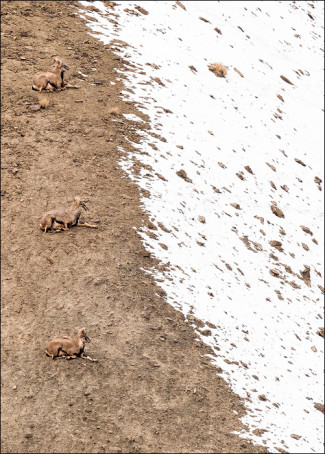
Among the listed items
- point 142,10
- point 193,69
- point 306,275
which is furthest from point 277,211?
point 142,10

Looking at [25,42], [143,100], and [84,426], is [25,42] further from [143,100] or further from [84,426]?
[84,426]

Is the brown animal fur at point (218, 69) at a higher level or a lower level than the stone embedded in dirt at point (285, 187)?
higher

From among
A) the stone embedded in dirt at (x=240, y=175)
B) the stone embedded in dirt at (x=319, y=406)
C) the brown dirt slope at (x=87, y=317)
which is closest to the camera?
the brown dirt slope at (x=87, y=317)

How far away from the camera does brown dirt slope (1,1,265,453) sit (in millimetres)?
9922

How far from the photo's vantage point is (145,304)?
12188mm

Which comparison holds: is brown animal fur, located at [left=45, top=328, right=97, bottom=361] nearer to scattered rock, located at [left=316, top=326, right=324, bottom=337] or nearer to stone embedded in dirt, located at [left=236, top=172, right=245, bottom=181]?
scattered rock, located at [left=316, top=326, right=324, bottom=337]

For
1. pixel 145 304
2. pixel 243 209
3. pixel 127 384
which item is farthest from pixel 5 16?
pixel 127 384

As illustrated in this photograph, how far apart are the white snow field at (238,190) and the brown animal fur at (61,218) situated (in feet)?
6.51

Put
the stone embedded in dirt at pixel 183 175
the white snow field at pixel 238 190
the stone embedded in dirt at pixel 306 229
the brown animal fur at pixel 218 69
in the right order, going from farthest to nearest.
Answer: the brown animal fur at pixel 218 69 < the stone embedded in dirt at pixel 306 229 < the stone embedded in dirt at pixel 183 175 < the white snow field at pixel 238 190

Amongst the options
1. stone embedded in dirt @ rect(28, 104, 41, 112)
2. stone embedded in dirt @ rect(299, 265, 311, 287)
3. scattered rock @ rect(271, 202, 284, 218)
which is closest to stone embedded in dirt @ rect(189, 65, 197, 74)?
scattered rock @ rect(271, 202, 284, 218)

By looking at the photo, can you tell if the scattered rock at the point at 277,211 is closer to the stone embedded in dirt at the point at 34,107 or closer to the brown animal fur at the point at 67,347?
the stone embedded in dirt at the point at 34,107

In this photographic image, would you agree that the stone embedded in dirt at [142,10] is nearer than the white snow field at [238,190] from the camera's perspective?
No

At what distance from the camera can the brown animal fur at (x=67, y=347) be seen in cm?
1042

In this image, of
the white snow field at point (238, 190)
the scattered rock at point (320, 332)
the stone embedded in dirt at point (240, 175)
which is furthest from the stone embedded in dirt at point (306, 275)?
the stone embedded in dirt at point (240, 175)
